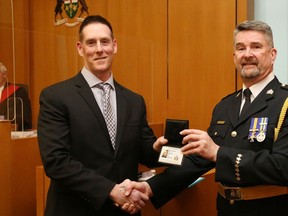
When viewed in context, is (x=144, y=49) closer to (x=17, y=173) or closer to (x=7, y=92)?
(x=7, y=92)

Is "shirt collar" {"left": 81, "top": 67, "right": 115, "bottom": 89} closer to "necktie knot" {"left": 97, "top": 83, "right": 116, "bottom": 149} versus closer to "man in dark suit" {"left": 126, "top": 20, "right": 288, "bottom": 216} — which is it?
"necktie knot" {"left": 97, "top": 83, "right": 116, "bottom": 149}

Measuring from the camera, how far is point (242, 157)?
64.7 inches

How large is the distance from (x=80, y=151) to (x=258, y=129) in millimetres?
803

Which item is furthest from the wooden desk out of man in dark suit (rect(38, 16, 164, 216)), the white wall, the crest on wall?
the crest on wall

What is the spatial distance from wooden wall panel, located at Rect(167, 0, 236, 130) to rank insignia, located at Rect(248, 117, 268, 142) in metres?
1.80

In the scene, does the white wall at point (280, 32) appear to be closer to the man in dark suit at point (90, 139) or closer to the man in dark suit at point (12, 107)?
A: the man in dark suit at point (90, 139)

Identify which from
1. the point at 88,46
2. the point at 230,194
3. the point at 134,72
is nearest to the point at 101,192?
the point at 230,194

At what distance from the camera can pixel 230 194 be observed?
70.1 inches

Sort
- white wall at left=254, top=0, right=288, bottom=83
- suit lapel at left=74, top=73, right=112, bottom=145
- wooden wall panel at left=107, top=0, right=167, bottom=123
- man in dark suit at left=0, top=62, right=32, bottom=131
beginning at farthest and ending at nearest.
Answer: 1. wooden wall panel at left=107, top=0, right=167, bottom=123
2. white wall at left=254, top=0, right=288, bottom=83
3. man in dark suit at left=0, top=62, right=32, bottom=131
4. suit lapel at left=74, top=73, right=112, bottom=145

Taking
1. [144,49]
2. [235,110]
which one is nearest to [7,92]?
[144,49]

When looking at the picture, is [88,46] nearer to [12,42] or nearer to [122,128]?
[122,128]

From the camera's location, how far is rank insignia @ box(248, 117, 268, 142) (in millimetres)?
1728

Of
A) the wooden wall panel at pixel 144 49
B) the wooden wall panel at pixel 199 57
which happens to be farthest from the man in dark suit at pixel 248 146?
the wooden wall panel at pixel 144 49

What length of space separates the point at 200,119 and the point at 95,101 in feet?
6.75
